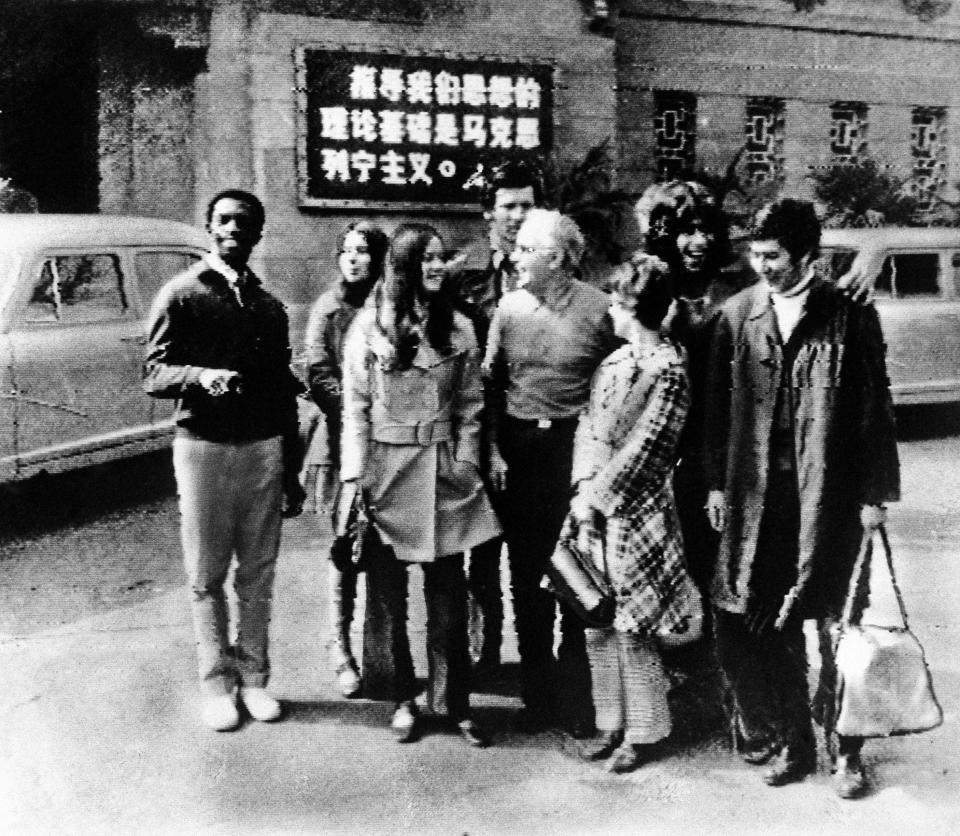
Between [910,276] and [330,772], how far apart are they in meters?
6.93

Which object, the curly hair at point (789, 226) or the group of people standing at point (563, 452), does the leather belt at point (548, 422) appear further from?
the curly hair at point (789, 226)

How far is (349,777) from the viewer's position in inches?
128

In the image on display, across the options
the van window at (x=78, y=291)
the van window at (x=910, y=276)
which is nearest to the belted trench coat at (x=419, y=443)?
the van window at (x=78, y=291)

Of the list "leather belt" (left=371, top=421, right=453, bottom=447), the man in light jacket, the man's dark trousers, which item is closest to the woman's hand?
the man's dark trousers

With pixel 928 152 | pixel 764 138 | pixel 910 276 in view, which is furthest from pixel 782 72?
pixel 910 276

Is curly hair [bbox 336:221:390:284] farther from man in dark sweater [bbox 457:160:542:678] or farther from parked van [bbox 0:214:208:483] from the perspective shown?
parked van [bbox 0:214:208:483]

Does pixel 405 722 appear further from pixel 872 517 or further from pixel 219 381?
pixel 872 517

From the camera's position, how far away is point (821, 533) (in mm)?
3070

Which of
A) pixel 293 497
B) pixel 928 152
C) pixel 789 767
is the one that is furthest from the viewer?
pixel 928 152

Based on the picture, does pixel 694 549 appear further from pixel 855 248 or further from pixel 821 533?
pixel 855 248

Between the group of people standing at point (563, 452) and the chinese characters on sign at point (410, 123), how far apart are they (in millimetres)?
5851

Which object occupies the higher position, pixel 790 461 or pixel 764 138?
pixel 764 138

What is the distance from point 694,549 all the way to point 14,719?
226 cm

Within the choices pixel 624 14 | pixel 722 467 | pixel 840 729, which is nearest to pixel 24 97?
pixel 624 14
